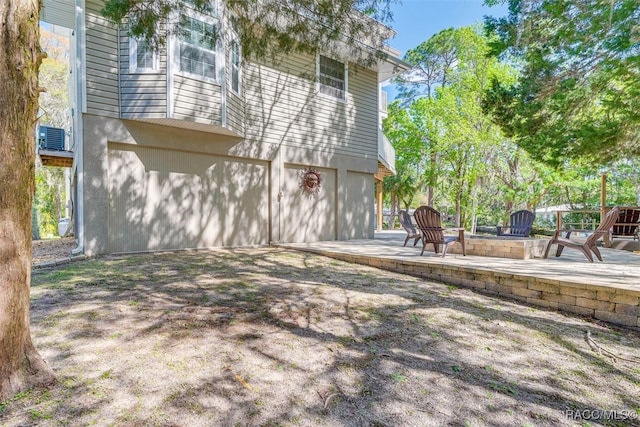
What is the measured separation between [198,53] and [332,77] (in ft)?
13.3

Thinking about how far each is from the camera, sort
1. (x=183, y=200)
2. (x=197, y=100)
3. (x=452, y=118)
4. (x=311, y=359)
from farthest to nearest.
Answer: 1. (x=452, y=118)
2. (x=183, y=200)
3. (x=197, y=100)
4. (x=311, y=359)

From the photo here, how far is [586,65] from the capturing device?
688 cm

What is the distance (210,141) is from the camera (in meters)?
7.62

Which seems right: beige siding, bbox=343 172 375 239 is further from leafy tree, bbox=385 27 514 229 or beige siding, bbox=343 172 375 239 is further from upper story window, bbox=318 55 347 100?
leafy tree, bbox=385 27 514 229

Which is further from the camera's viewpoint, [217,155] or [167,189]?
[217,155]

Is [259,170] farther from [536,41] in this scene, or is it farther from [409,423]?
[409,423]

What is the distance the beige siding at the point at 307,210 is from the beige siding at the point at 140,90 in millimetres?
3437

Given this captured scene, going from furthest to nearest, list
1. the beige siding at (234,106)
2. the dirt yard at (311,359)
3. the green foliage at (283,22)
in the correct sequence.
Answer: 1. the beige siding at (234,106)
2. the green foliage at (283,22)
3. the dirt yard at (311,359)

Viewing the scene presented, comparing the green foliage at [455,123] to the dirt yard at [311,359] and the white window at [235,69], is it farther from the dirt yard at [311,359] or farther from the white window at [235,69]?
the dirt yard at [311,359]

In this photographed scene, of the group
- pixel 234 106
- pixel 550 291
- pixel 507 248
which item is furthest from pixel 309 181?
pixel 550 291

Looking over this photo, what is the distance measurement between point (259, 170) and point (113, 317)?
5.89 meters

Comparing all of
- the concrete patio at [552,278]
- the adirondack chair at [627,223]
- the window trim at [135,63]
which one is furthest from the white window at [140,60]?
the adirondack chair at [627,223]

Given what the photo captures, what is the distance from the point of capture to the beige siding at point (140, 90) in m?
6.47

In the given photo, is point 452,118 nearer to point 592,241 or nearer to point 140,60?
point 592,241
